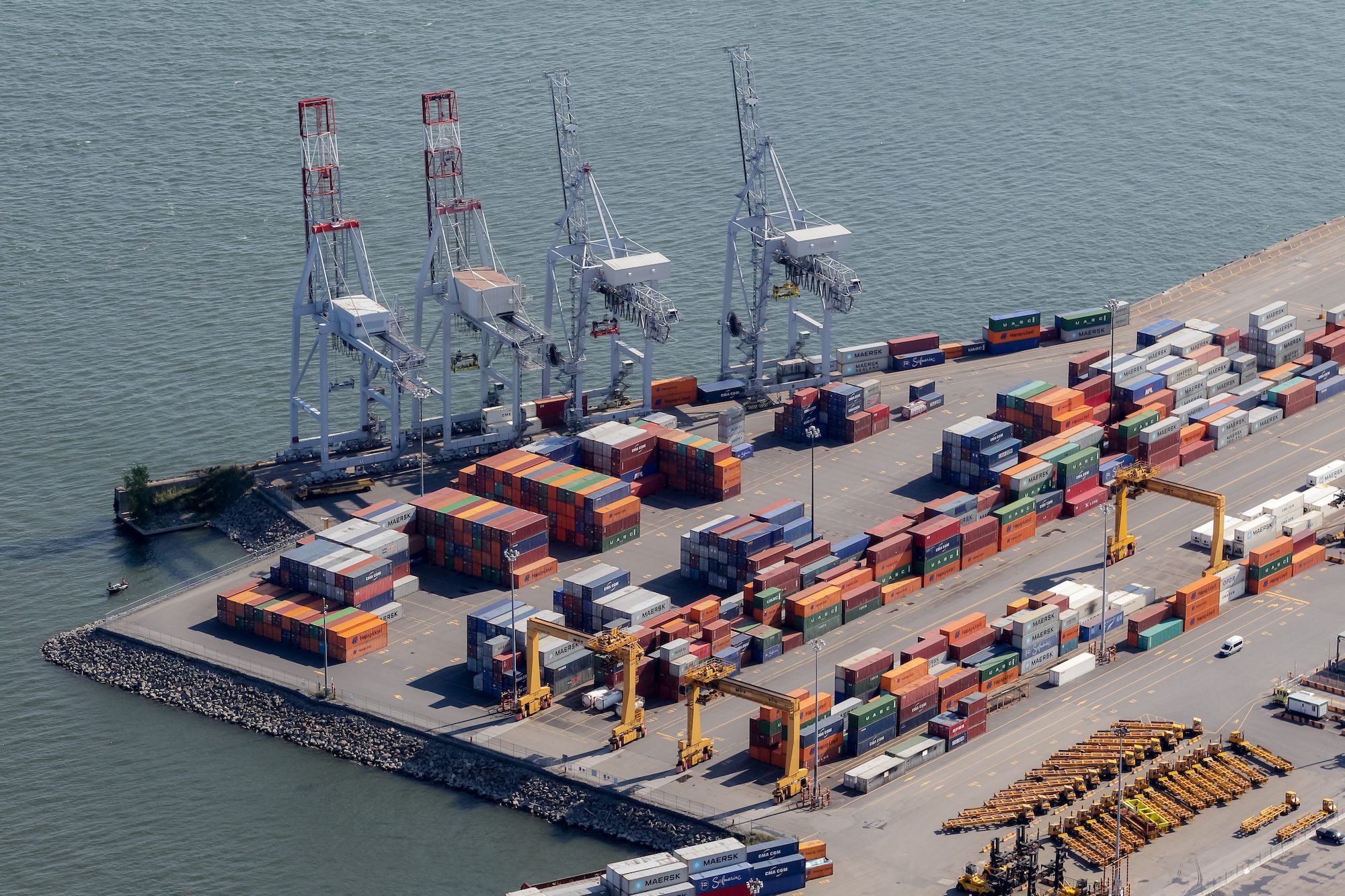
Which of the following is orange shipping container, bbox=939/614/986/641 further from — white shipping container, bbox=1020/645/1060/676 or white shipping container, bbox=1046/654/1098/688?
white shipping container, bbox=1046/654/1098/688

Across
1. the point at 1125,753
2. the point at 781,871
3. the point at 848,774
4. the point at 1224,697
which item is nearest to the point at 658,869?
the point at 781,871

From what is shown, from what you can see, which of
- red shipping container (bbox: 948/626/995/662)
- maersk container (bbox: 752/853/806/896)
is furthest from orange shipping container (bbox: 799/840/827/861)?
red shipping container (bbox: 948/626/995/662)

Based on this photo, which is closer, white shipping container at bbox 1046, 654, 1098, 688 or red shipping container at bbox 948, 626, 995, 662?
red shipping container at bbox 948, 626, 995, 662

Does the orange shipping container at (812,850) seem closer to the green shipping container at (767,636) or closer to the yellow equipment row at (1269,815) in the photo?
the green shipping container at (767,636)

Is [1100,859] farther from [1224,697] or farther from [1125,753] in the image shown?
[1224,697]

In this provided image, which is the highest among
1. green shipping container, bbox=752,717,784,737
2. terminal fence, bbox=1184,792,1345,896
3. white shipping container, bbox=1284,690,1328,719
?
green shipping container, bbox=752,717,784,737

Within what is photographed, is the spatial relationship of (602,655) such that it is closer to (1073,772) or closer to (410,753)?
(410,753)
